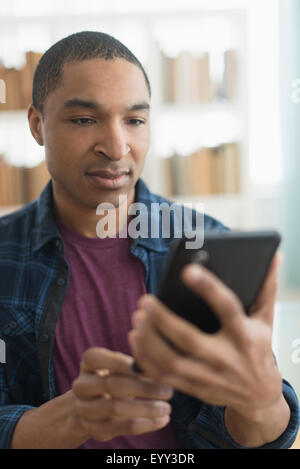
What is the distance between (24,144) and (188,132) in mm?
973

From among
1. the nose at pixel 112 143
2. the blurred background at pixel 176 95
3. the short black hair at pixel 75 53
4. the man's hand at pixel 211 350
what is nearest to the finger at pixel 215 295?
the man's hand at pixel 211 350

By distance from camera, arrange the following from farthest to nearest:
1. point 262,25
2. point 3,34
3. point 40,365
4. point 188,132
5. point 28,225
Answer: point 262,25, point 188,132, point 3,34, point 28,225, point 40,365

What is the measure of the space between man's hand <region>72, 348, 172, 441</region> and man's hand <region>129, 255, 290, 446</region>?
91 millimetres

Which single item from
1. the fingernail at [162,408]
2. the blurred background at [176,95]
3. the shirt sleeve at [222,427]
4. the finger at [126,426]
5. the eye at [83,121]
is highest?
the blurred background at [176,95]

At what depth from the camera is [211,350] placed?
0.53 m

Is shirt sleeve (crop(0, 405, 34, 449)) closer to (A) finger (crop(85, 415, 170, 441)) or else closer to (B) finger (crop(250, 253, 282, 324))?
(A) finger (crop(85, 415, 170, 441))

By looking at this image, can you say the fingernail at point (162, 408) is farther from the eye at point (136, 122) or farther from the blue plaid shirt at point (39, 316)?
the eye at point (136, 122)

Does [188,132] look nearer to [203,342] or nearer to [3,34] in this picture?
[3,34]

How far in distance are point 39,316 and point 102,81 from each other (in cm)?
42

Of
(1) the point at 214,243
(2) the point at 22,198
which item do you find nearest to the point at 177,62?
(2) the point at 22,198

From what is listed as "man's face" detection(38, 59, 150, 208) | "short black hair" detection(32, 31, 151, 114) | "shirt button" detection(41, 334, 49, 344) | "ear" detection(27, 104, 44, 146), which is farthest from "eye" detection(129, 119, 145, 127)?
"shirt button" detection(41, 334, 49, 344)

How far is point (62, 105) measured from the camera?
3.19ft

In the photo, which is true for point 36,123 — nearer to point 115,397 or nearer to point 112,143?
point 112,143

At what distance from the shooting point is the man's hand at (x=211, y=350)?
0.52 m
